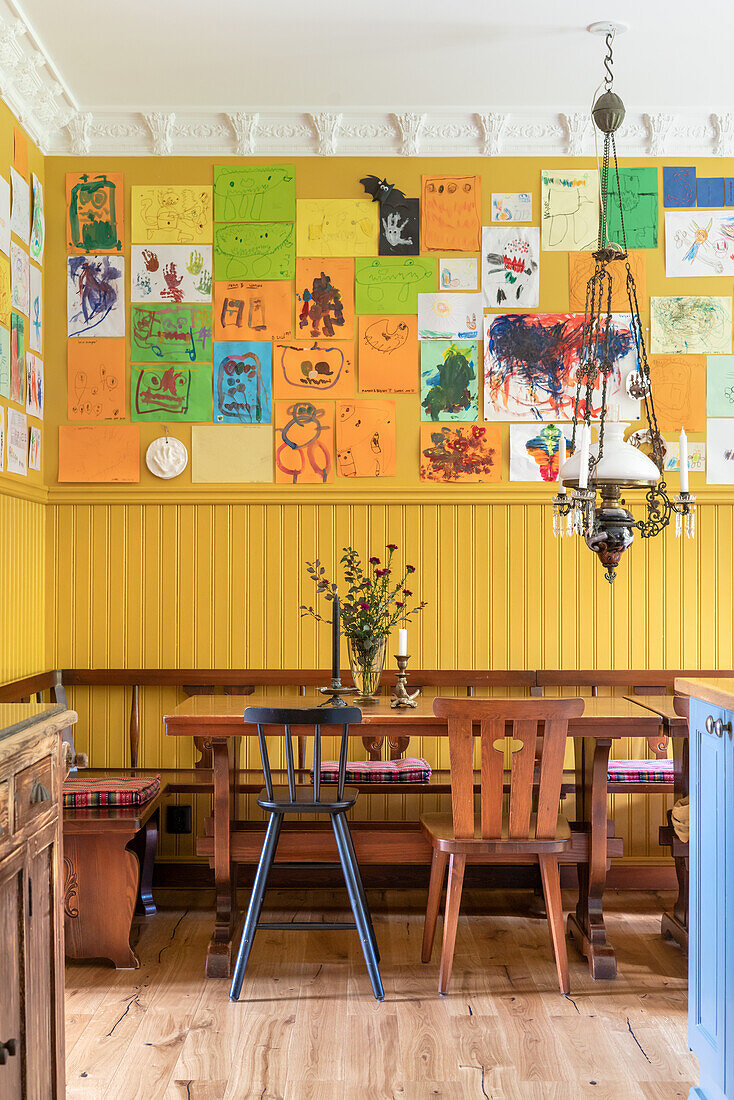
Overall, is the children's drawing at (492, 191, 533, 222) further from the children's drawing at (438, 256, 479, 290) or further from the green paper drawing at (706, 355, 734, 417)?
the green paper drawing at (706, 355, 734, 417)

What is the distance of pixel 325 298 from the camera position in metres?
4.11

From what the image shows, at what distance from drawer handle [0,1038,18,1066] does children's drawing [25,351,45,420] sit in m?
2.81

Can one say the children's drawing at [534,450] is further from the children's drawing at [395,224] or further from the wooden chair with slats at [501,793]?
the wooden chair with slats at [501,793]

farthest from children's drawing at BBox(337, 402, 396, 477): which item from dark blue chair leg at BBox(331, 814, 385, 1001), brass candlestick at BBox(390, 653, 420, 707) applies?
dark blue chair leg at BBox(331, 814, 385, 1001)

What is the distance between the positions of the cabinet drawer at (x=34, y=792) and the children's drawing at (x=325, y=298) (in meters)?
2.67

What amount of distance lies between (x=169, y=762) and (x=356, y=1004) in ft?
5.09

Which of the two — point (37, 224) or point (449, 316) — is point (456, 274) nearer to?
point (449, 316)

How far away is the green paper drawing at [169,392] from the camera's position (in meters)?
4.09

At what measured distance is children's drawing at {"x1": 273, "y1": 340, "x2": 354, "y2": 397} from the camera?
4.10 m

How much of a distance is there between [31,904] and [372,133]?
350 centimetres

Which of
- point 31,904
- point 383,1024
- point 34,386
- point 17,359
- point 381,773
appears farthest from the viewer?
point 34,386

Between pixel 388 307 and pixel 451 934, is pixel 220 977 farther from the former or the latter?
pixel 388 307

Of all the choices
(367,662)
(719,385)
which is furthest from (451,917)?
(719,385)

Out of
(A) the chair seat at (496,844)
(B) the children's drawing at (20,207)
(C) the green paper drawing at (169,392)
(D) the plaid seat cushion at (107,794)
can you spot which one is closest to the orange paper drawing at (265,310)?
(C) the green paper drawing at (169,392)
